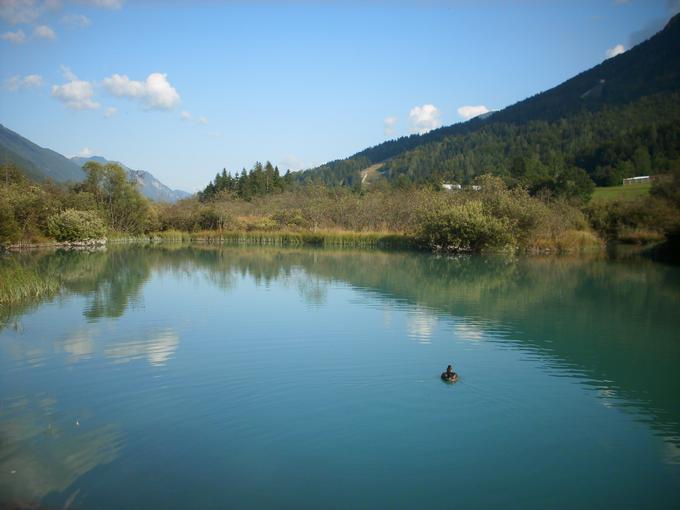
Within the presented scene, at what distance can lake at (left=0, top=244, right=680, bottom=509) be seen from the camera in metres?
5.70

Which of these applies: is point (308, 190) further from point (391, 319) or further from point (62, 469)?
point (62, 469)

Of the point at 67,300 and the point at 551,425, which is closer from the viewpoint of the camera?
the point at 551,425

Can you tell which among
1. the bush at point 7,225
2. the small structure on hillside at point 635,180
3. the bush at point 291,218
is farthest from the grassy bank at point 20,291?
the small structure on hillside at point 635,180

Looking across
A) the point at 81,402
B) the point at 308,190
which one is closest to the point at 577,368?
the point at 81,402

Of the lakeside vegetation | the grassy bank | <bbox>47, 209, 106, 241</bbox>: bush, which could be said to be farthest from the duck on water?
<bbox>47, 209, 106, 241</bbox>: bush

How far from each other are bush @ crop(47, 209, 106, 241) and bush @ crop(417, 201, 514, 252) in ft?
94.3

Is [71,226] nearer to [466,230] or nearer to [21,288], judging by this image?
[21,288]

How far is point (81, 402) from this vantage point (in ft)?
26.1

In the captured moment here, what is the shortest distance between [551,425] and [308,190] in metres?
65.5

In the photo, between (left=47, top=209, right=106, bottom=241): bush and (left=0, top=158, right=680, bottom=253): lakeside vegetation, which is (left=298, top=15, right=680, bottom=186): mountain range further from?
(left=47, top=209, right=106, bottom=241): bush

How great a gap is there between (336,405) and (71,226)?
142ft

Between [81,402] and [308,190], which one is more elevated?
[308,190]

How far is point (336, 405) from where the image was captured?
808cm

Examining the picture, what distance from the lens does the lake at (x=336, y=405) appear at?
5699 millimetres
